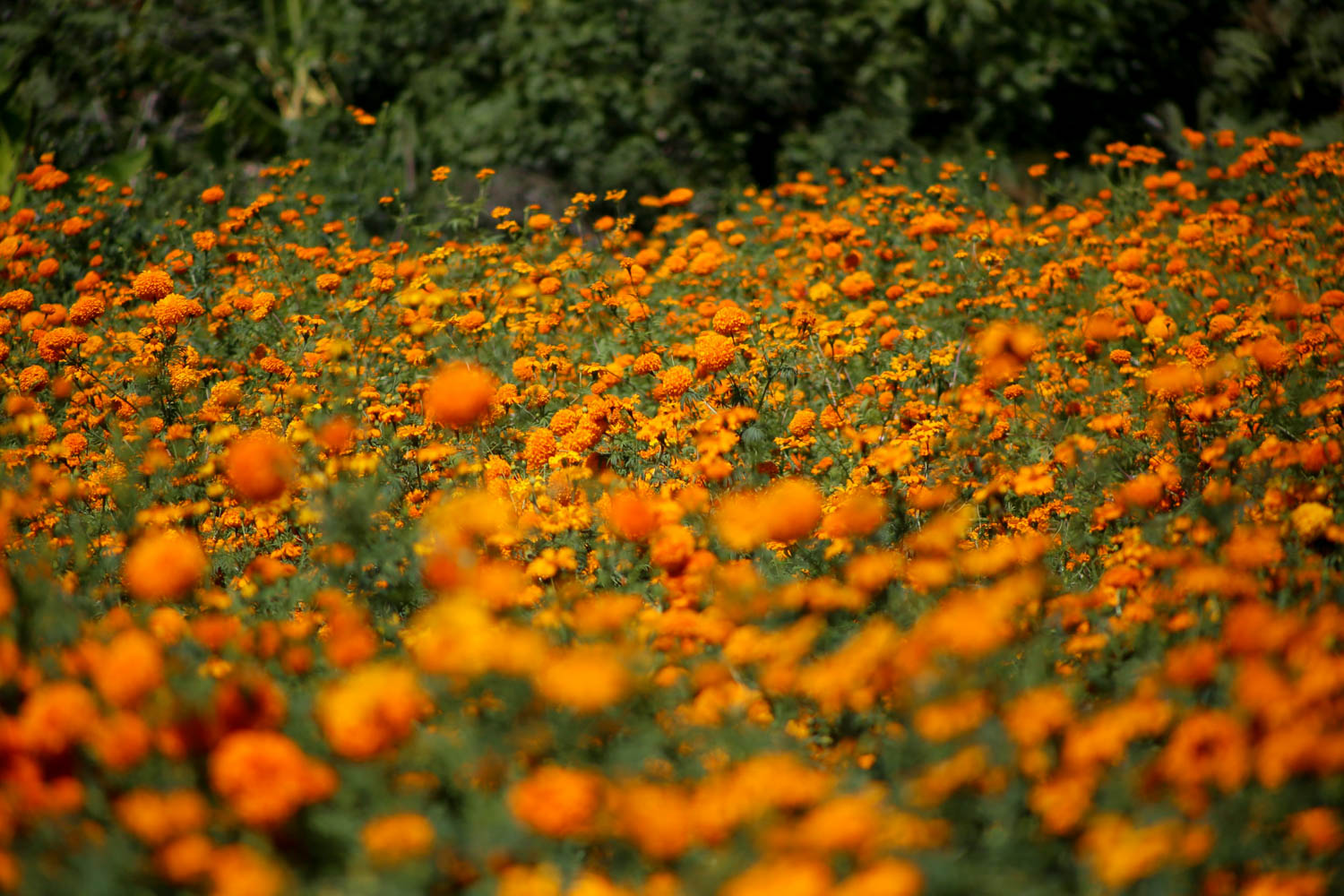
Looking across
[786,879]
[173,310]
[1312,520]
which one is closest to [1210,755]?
[786,879]

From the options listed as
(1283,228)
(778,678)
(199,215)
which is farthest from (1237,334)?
(199,215)

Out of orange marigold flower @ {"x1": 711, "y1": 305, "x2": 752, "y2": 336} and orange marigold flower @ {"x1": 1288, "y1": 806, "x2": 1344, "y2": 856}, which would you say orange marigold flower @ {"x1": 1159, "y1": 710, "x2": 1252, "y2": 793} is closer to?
orange marigold flower @ {"x1": 1288, "y1": 806, "x2": 1344, "y2": 856}

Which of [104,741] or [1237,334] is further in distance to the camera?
[1237,334]

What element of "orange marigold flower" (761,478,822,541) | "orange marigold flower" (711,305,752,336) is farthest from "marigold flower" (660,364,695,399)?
"orange marigold flower" (761,478,822,541)

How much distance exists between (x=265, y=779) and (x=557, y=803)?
1.25 feet

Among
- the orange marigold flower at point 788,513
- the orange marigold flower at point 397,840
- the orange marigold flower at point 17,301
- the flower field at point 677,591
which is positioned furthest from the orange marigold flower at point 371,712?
the orange marigold flower at point 17,301

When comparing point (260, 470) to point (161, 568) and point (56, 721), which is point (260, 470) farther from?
point (56, 721)

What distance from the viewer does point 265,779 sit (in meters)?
1.37

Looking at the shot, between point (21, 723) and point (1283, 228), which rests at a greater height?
point (21, 723)

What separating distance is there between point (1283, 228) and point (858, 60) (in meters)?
4.36

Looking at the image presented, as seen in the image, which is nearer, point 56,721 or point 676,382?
Answer: point 56,721

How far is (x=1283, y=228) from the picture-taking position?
4305 mm

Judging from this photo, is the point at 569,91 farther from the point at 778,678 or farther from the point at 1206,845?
the point at 1206,845

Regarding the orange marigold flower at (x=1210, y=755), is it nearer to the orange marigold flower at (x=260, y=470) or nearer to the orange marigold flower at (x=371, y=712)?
the orange marigold flower at (x=371, y=712)
